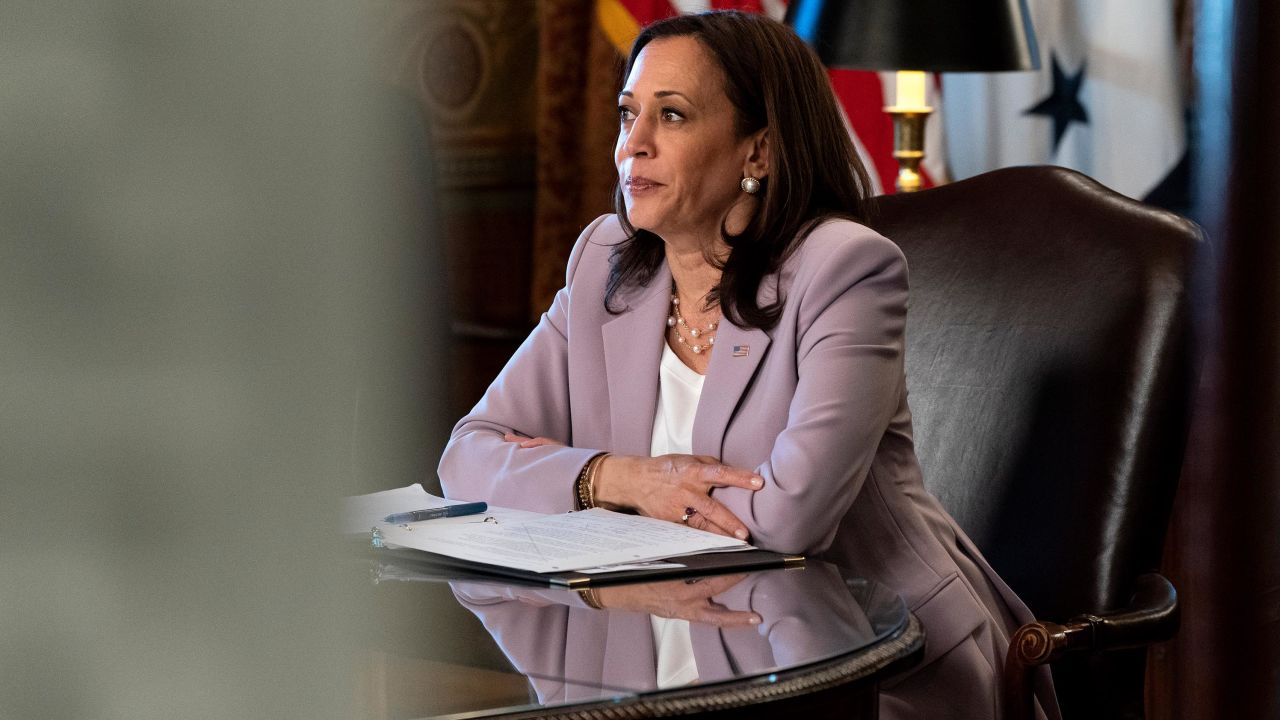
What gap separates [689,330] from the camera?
1978 millimetres

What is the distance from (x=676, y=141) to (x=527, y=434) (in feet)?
1.57

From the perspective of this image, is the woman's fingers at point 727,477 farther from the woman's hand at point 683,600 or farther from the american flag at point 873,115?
the american flag at point 873,115

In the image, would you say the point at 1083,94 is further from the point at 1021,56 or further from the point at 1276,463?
the point at 1276,463

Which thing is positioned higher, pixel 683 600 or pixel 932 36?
pixel 932 36

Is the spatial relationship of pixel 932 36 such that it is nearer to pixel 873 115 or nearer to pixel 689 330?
pixel 689 330

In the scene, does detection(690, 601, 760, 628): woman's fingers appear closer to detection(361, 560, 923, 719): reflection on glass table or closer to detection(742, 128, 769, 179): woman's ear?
detection(361, 560, 923, 719): reflection on glass table

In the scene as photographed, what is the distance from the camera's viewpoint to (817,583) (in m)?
1.37

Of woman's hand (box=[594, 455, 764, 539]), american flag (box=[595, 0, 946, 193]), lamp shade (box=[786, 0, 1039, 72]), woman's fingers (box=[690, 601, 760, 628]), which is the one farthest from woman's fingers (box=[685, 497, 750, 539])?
american flag (box=[595, 0, 946, 193])

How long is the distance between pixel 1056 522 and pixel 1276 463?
305 millimetres

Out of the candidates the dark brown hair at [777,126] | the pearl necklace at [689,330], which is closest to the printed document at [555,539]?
the pearl necklace at [689,330]

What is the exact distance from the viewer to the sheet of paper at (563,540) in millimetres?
1358

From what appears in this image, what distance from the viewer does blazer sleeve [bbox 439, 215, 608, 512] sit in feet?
5.78

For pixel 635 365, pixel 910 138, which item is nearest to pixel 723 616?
pixel 635 365

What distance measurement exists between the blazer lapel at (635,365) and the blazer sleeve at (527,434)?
0.32 ft
